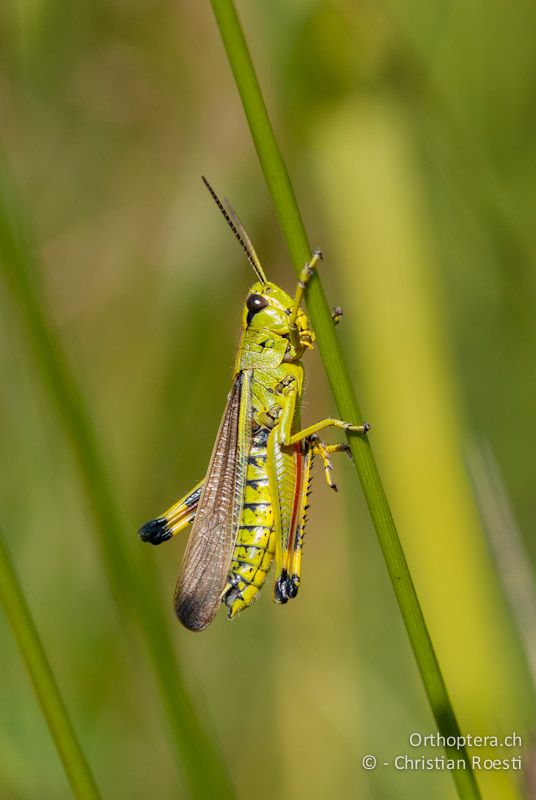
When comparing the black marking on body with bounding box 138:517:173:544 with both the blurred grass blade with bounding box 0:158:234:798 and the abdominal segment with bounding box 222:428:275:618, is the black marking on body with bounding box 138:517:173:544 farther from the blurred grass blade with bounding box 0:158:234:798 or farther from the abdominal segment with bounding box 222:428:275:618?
the blurred grass blade with bounding box 0:158:234:798

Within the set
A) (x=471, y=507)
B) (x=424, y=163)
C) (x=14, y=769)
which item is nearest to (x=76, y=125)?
(x=424, y=163)

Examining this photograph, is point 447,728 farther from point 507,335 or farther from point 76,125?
point 76,125

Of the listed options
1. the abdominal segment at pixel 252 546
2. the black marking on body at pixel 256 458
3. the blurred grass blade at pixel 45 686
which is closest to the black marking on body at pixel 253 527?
the abdominal segment at pixel 252 546

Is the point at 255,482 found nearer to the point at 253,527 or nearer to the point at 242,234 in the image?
the point at 253,527

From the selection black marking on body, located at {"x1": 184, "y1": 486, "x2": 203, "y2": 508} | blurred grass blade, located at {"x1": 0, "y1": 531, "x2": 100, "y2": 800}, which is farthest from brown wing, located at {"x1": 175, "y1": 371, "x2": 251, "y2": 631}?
blurred grass blade, located at {"x1": 0, "y1": 531, "x2": 100, "y2": 800}

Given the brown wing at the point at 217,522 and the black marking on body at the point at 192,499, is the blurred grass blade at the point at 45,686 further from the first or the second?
the black marking on body at the point at 192,499

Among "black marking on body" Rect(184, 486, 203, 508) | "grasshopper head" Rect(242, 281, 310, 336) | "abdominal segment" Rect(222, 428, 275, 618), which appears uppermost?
"grasshopper head" Rect(242, 281, 310, 336)

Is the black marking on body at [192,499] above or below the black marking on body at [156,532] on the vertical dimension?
above
